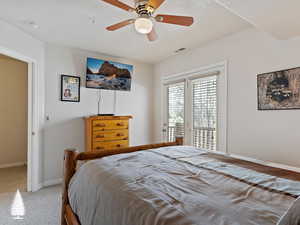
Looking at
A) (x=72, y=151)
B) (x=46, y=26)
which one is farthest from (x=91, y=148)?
(x=46, y=26)

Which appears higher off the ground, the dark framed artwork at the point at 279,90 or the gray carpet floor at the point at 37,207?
the dark framed artwork at the point at 279,90

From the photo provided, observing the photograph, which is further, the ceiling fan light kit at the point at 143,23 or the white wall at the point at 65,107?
the white wall at the point at 65,107

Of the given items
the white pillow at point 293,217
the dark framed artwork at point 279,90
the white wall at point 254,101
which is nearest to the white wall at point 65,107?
the white wall at point 254,101

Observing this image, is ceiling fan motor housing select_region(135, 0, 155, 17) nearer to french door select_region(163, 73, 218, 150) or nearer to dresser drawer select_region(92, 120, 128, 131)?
french door select_region(163, 73, 218, 150)

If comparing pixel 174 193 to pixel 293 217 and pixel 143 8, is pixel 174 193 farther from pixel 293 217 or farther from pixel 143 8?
pixel 143 8

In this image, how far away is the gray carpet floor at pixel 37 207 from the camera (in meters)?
2.19

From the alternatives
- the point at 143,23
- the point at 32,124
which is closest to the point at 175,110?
the point at 143,23

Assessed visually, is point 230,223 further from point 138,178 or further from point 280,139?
point 280,139

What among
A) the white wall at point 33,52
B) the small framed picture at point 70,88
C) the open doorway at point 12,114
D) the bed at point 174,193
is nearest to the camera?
the bed at point 174,193

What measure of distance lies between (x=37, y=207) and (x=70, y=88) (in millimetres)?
2078

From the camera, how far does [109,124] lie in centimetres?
350

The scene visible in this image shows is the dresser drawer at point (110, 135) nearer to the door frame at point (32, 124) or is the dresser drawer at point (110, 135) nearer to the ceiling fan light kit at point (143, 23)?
the door frame at point (32, 124)

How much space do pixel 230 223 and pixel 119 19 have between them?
2.54 m

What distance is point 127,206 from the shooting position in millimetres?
944
